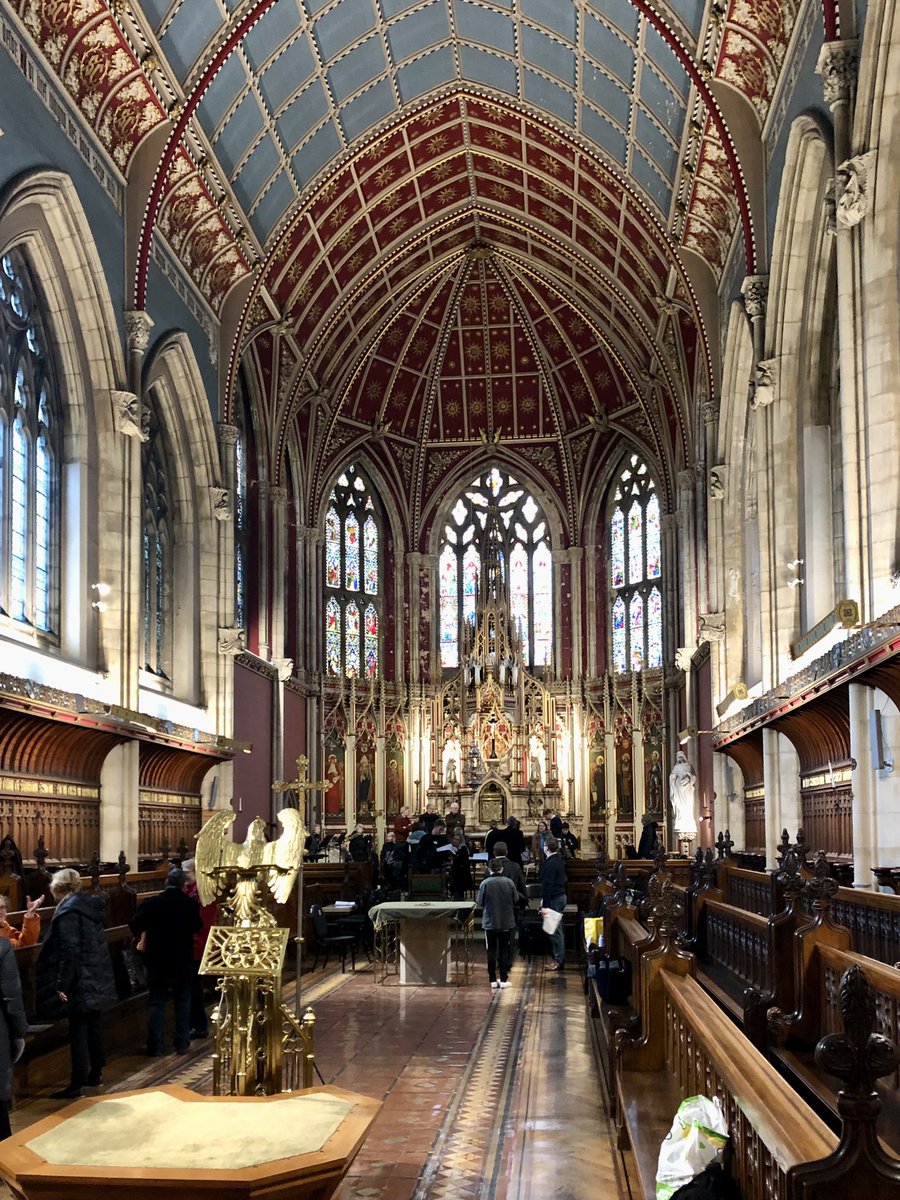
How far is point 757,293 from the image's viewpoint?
18.8 meters

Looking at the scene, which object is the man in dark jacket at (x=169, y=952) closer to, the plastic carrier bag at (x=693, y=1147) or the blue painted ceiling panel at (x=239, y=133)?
the plastic carrier bag at (x=693, y=1147)

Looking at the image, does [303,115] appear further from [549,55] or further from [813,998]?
[813,998]

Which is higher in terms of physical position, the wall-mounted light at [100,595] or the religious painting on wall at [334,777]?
the wall-mounted light at [100,595]

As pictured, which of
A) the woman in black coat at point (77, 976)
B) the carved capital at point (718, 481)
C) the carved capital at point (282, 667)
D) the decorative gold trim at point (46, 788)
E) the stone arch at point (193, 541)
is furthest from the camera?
the carved capital at point (282, 667)

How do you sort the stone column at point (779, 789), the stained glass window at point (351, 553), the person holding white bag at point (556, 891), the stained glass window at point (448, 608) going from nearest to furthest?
the person holding white bag at point (556, 891) → the stone column at point (779, 789) → the stained glass window at point (351, 553) → the stained glass window at point (448, 608)

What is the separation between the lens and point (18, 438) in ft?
58.5

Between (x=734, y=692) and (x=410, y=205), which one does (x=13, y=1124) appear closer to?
(x=734, y=692)

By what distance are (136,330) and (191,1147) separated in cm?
1694

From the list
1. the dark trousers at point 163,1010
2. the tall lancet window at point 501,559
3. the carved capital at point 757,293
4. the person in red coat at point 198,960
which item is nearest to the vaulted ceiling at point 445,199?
the carved capital at point 757,293

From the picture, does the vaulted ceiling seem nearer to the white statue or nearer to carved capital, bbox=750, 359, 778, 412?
carved capital, bbox=750, 359, 778, 412

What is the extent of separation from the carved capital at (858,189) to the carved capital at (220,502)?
46.7 ft

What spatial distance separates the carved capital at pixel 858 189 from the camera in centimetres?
1323

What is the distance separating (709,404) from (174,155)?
10.7 meters

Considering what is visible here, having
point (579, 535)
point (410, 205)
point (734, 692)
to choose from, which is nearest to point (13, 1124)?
point (734, 692)
